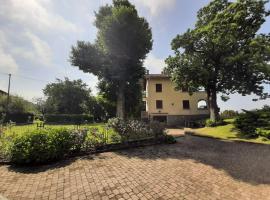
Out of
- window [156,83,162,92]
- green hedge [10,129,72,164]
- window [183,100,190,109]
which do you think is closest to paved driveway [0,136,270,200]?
green hedge [10,129,72,164]

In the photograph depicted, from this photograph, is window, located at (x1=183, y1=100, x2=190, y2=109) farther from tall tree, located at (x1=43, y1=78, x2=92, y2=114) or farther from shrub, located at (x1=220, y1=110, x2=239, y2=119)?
tall tree, located at (x1=43, y1=78, x2=92, y2=114)

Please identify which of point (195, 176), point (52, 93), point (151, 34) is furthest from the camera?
point (52, 93)

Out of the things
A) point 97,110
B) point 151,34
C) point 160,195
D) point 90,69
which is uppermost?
point 151,34

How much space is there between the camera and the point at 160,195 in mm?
5504

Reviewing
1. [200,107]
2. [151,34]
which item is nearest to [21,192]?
[151,34]

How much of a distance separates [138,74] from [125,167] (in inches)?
481

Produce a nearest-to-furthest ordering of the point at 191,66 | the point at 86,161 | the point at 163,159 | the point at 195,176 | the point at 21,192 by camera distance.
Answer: the point at 21,192 → the point at 195,176 → the point at 86,161 → the point at 163,159 → the point at 191,66

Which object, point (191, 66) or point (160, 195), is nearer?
point (160, 195)

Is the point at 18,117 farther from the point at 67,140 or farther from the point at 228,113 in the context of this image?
the point at 228,113

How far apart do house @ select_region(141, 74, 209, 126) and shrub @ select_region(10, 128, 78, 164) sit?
22.9 metres

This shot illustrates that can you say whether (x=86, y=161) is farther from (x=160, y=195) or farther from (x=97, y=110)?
(x=97, y=110)

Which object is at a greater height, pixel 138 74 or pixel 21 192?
pixel 138 74

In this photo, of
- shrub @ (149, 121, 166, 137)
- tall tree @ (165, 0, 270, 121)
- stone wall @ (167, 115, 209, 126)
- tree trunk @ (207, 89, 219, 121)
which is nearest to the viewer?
shrub @ (149, 121, 166, 137)

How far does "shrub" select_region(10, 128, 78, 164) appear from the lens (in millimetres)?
7637
